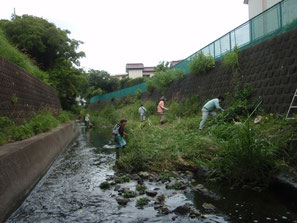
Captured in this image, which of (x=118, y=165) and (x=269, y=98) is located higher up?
(x=269, y=98)

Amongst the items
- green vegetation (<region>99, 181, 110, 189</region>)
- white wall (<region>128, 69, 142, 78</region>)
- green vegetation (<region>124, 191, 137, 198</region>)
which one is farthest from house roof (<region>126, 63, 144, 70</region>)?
green vegetation (<region>124, 191, 137, 198</region>)

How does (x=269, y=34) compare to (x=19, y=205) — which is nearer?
(x=19, y=205)

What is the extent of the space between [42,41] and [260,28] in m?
19.0

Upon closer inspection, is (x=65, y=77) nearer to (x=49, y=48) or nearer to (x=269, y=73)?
(x=49, y=48)

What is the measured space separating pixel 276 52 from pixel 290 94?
203 centimetres

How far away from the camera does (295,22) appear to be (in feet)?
27.6

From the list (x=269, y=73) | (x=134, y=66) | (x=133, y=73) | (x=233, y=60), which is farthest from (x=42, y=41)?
(x=134, y=66)

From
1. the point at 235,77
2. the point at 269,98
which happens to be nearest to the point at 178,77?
the point at 235,77

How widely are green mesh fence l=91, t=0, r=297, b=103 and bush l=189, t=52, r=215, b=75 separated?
39cm

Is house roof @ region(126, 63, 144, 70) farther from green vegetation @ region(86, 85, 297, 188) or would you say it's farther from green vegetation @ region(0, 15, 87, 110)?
green vegetation @ region(86, 85, 297, 188)

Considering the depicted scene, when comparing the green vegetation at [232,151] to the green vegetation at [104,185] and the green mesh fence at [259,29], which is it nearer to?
the green vegetation at [104,185]

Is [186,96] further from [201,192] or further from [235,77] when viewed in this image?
[201,192]

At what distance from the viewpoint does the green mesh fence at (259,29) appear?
8.72 metres

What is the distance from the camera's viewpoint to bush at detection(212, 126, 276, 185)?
14.3 ft
